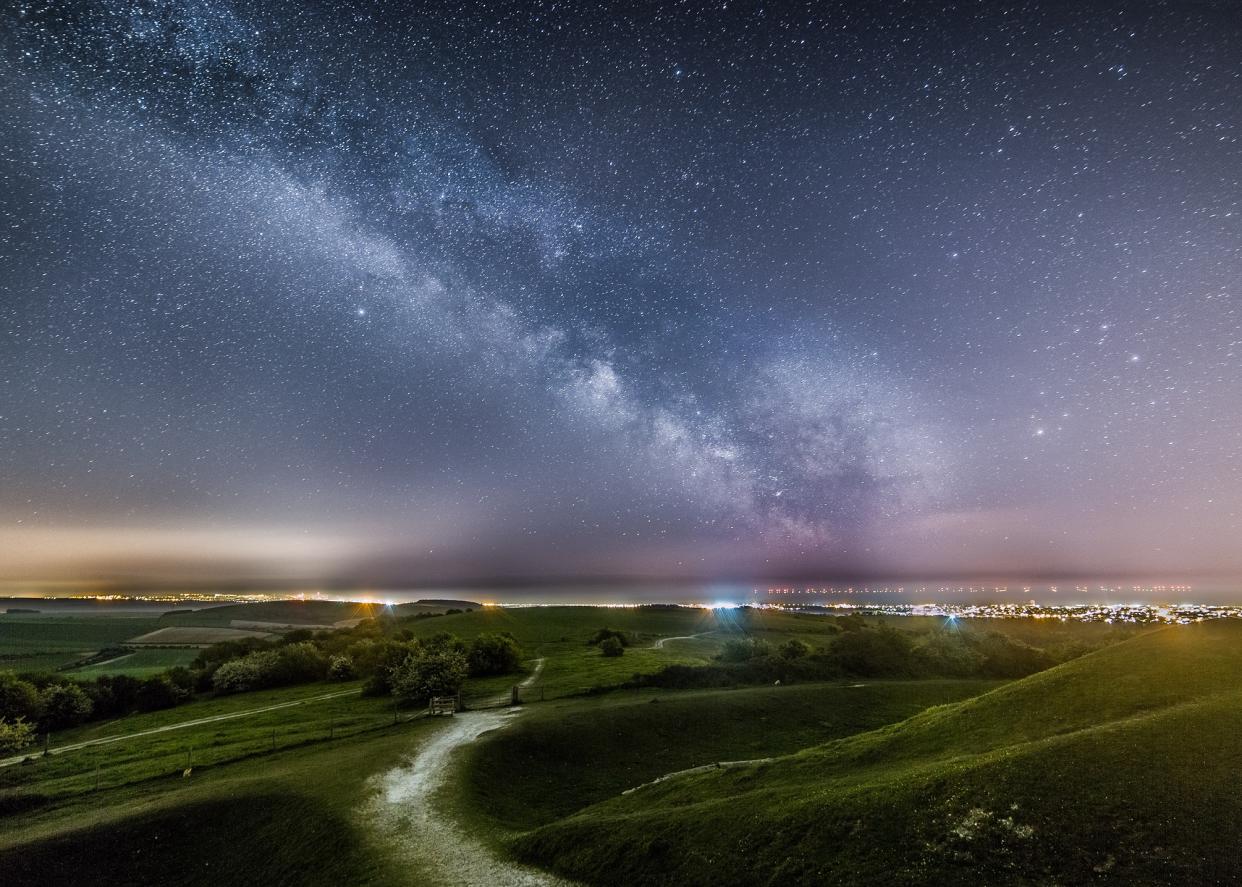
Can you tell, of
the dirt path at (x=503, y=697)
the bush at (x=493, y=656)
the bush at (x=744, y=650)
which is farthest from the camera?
the bush at (x=493, y=656)

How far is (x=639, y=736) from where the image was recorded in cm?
4622

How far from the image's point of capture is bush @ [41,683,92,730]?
68.1m

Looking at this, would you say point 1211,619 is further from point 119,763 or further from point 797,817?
point 119,763

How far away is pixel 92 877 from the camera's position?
28.6 m

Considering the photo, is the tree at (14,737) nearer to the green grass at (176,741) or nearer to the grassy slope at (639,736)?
the green grass at (176,741)

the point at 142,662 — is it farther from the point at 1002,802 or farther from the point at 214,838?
the point at 1002,802

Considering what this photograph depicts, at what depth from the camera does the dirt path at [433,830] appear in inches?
924

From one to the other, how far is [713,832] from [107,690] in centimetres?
9223

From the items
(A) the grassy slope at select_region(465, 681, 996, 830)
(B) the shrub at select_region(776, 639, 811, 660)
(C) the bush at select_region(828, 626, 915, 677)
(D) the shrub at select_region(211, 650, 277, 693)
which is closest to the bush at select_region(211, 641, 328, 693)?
(D) the shrub at select_region(211, 650, 277, 693)

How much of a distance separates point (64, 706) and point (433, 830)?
72966 millimetres

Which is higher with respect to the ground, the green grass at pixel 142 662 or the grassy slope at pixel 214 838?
the grassy slope at pixel 214 838

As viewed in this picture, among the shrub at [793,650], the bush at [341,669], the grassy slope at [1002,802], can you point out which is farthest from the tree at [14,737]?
the shrub at [793,650]

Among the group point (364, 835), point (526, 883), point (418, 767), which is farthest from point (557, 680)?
point (526, 883)

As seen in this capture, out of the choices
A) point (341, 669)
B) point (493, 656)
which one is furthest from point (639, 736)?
point (341, 669)
